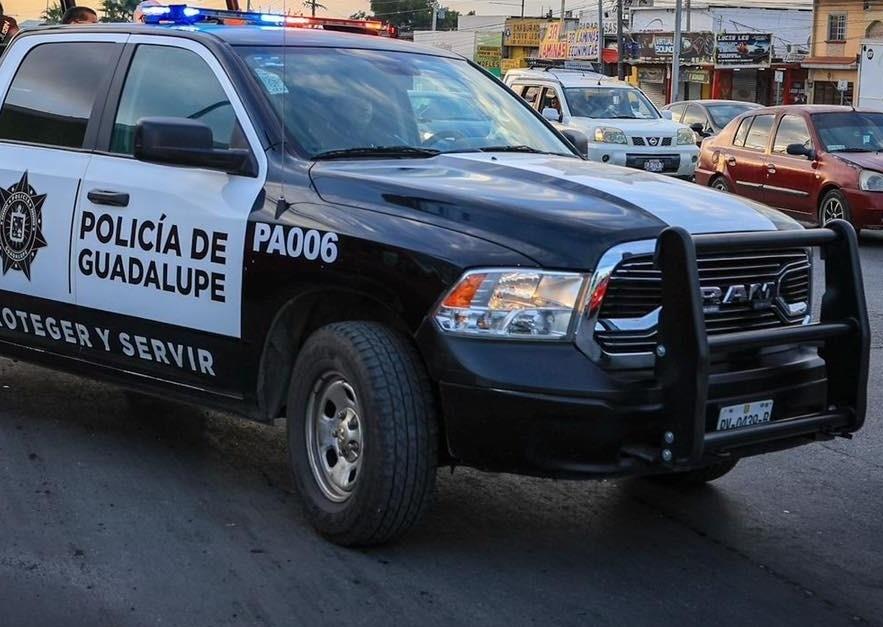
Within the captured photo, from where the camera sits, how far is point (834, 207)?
15469 mm

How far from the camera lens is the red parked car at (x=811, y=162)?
15.0 metres

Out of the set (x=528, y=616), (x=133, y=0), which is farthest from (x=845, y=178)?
(x=528, y=616)

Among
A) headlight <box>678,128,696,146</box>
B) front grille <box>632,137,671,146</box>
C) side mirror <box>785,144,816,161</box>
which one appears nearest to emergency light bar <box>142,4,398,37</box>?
side mirror <box>785,144,816,161</box>

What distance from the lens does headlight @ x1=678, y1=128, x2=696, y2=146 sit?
72.3 ft

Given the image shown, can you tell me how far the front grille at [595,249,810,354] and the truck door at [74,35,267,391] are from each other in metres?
1.51

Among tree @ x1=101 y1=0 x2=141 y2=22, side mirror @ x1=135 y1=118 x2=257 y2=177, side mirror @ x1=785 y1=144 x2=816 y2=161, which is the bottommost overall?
side mirror @ x1=785 y1=144 x2=816 y2=161

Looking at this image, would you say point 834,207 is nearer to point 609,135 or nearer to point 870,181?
point 870,181

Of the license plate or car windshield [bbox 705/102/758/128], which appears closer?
the license plate

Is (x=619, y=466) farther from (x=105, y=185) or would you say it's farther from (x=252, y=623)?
(x=105, y=185)

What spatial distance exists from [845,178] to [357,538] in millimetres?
11685

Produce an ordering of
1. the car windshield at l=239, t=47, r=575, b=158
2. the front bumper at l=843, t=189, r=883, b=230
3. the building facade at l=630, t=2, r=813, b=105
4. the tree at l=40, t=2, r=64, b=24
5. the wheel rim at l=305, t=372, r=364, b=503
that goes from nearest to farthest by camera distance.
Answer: the wheel rim at l=305, t=372, r=364, b=503
the car windshield at l=239, t=47, r=575, b=158
the tree at l=40, t=2, r=64, b=24
the front bumper at l=843, t=189, r=883, b=230
the building facade at l=630, t=2, r=813, b=105

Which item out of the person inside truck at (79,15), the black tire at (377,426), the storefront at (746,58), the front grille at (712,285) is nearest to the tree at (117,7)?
the person inside truck at (79,15)

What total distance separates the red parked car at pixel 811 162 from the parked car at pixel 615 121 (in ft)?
11.9

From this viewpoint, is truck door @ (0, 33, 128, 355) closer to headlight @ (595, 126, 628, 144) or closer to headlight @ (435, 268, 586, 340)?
headlight @ (435, 268, 586, 340)
